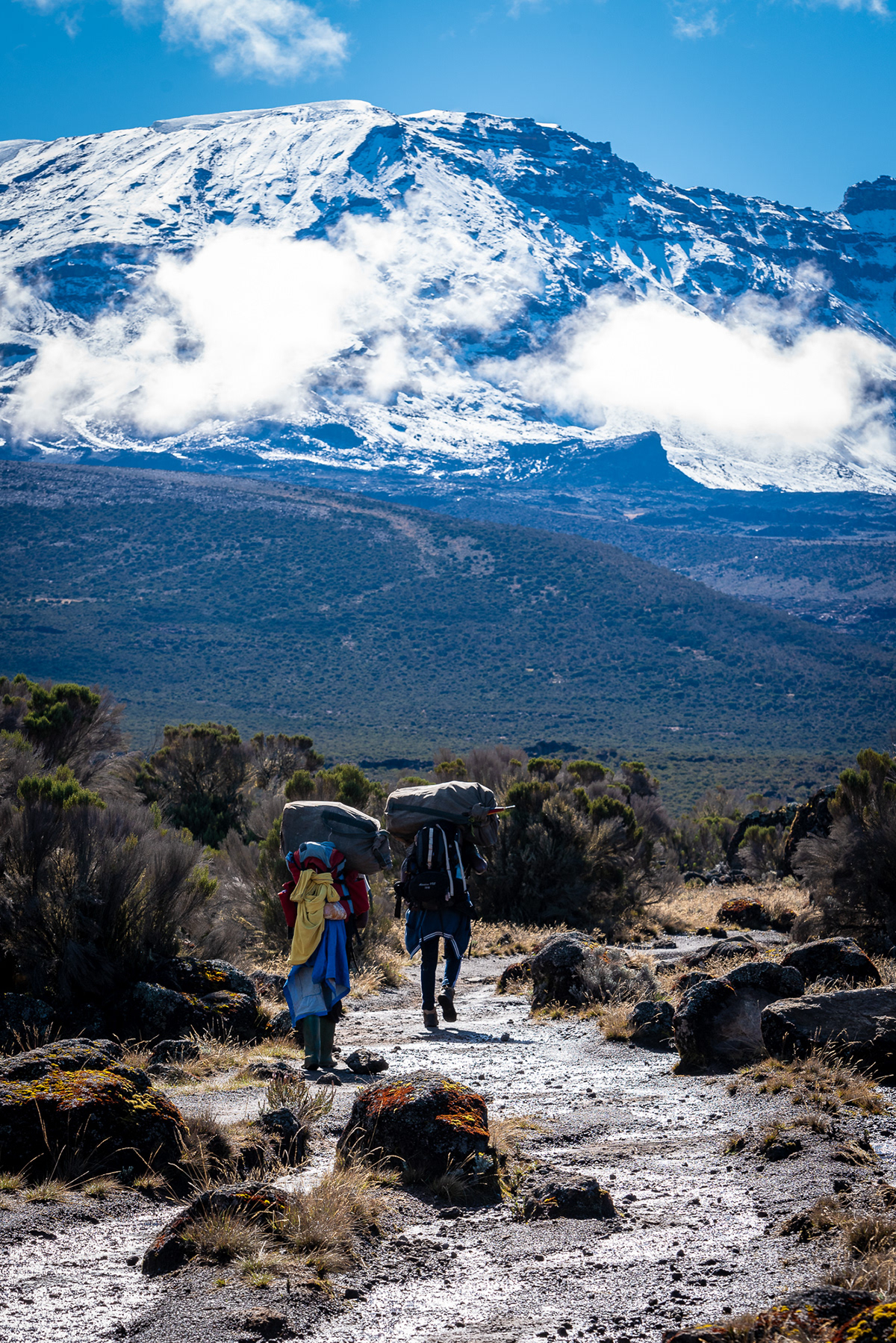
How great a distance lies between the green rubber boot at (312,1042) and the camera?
6.98 metres

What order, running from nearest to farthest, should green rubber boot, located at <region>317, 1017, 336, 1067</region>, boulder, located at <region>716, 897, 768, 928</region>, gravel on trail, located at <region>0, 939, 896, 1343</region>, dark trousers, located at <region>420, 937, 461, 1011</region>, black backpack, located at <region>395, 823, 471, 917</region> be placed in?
gravel on trail, located at <region>0, 939, 896, 1343</region>, green rubber boot, located at <region>317, 1017, 336, 1067</region>, black backpack, located at <region>395, 823, 471, 917</region>, dark trousers, located at <region>420, 937, 461, 1011</region>, boulder, located at <region>716, 897, 768, 928</region>

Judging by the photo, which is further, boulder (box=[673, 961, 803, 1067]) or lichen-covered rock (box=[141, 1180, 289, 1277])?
boulder (box=[673, 961, 803, 1067])

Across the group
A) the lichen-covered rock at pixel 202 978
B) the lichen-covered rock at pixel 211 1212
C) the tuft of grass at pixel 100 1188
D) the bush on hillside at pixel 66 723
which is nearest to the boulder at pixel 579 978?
the lichen-covered rock at pixel 202 978

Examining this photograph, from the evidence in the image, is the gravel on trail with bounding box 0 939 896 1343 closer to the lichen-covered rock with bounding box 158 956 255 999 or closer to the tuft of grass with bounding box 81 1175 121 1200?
the tuft of grass with bounding box 81 1175 121 1200

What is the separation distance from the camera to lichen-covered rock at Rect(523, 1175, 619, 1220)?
4.52 m

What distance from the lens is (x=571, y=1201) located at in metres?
4.54

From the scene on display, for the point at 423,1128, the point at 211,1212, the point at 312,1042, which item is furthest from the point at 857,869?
the point at 211,1212

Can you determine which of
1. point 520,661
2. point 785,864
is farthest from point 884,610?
point 785,864

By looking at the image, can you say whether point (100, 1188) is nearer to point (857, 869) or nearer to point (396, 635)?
point (857, 869)

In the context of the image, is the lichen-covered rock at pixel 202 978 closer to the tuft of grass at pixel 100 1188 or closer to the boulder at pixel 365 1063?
the boulder at pixel 365 1063

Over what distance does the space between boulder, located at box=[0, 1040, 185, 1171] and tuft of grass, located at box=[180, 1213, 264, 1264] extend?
0.80m

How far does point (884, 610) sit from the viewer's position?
121 meters

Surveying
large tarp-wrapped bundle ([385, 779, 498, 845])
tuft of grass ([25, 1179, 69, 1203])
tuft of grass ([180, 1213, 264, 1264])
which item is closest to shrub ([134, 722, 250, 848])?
large tarp-wrapped bundle ([385, 779, 498, 845])

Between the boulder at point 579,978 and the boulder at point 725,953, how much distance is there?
77cm
